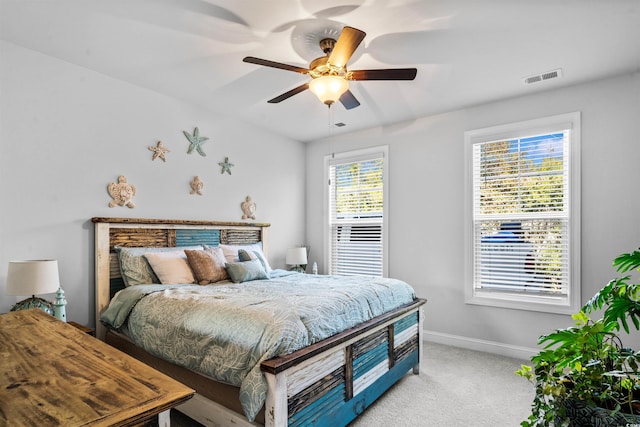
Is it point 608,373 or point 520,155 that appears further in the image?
point 520,155

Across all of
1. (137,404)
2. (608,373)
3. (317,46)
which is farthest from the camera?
(317,46)

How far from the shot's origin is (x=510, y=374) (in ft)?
10.4

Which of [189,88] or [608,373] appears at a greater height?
[189,88]

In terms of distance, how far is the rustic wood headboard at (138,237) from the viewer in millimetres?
3020

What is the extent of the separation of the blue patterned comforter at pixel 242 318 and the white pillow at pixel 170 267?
177 millimetres

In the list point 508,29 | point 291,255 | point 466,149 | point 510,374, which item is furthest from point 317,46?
point 510,374

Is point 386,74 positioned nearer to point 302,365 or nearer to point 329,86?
point 329,86

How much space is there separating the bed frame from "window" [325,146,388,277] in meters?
1.62

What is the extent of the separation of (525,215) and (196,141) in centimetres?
371

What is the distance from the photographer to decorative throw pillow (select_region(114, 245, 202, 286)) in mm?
3064

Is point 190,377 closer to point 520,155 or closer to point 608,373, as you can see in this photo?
point 608,373

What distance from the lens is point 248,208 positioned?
14.9 feet

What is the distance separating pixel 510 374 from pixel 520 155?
2213 millimetres

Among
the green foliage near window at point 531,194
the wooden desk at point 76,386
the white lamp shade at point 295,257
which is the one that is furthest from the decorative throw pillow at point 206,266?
the green foliage near window at point 531,194
